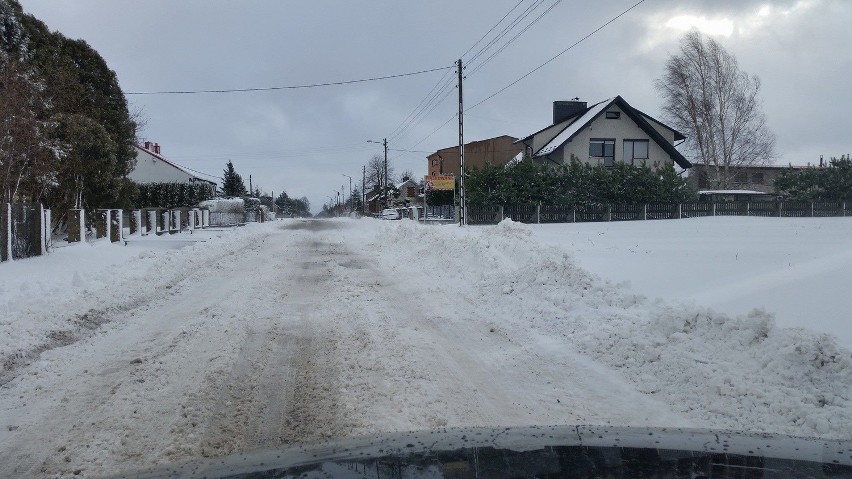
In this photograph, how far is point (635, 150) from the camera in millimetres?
39875

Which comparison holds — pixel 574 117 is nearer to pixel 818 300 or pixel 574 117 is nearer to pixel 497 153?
pixel 497 153

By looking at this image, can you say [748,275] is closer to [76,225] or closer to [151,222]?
[76,225]

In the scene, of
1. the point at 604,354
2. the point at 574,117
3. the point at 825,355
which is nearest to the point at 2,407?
the point at 604,354

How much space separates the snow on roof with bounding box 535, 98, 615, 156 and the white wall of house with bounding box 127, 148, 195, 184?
41220 millimetres

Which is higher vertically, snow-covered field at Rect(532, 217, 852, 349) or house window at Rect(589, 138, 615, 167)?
house window at Rect(589, 138, 615, 167)

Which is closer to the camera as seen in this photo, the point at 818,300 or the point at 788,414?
the point at 788,414

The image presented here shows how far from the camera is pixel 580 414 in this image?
456cm

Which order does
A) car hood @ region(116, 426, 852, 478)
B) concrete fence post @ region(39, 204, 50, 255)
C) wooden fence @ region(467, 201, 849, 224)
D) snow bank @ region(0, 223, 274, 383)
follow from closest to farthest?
1. car hood @ region(116, 426, 852, 478)
2. snow bank @ region(0, 223, 274, 383)
3. concrete fence post @ region(39, 204, 50, 255)
4. wooden fence @ region(467, 201, 849, 224)

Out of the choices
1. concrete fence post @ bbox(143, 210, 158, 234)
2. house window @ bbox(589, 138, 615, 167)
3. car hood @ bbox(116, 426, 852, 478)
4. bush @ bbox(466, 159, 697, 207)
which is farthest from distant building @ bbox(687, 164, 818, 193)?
car hood @ bbox(116, 426, 852, 478)

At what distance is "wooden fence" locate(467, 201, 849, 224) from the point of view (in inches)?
1297

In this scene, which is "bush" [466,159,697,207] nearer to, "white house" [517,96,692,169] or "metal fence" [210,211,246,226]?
"white house" [517,96,692,169]

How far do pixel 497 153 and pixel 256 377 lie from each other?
65151 mm

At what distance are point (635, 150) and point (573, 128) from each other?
4702 millimetres

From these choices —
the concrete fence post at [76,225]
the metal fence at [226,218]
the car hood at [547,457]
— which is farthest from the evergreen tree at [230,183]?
the car hood at [547,457]
